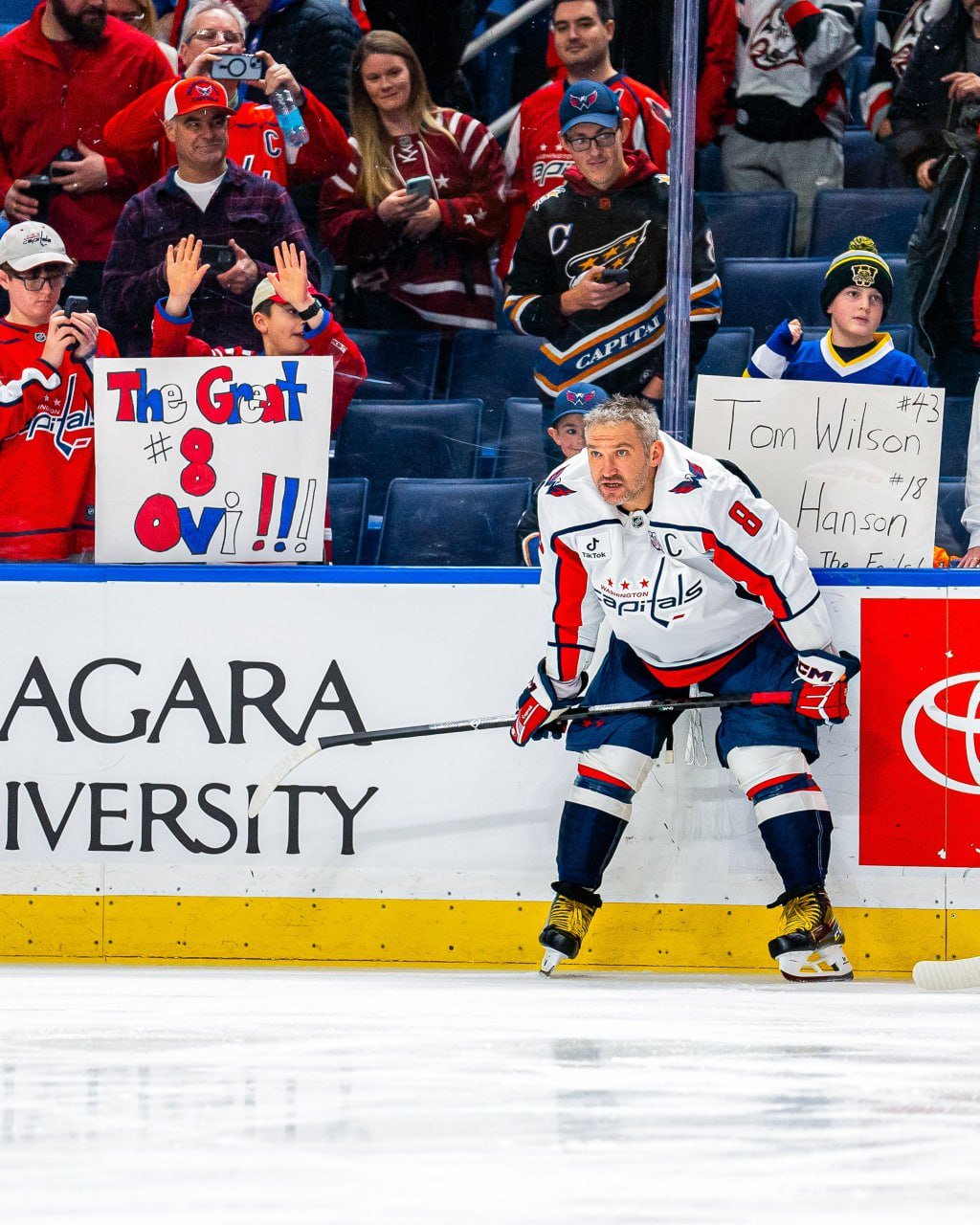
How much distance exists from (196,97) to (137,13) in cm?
36

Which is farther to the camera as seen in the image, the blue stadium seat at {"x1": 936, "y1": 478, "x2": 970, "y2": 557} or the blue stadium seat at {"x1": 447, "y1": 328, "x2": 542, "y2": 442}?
the blue stadium seat at {"x1": 447, "y1": 328, "x2": 542, "y2": 442}

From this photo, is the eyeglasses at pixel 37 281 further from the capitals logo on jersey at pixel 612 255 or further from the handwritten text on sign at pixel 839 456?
the handwritten text on sign at pixel 839 456

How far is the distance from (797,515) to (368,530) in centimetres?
98

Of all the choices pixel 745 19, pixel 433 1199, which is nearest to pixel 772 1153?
pixel 433 1199

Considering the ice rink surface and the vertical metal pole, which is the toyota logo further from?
the vertical metal pole

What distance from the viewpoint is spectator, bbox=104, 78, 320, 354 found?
386 cm

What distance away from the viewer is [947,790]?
3.44 m

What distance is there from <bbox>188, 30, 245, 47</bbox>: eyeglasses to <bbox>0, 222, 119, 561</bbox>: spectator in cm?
66

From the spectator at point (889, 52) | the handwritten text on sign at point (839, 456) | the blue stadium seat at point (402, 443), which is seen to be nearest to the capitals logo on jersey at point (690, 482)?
the handwritten text on sign at point (839, 456)

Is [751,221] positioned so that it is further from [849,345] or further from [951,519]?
[951,519]

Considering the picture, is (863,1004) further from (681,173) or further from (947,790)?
(681,173)

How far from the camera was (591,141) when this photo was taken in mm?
3953

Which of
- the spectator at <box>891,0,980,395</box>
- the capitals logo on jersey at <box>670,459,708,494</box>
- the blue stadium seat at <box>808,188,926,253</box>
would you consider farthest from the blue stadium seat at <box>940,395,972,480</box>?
the capitals logo on jersey at <box>670,459,708,494</box>

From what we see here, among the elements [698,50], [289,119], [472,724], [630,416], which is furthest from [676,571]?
[289,119]
